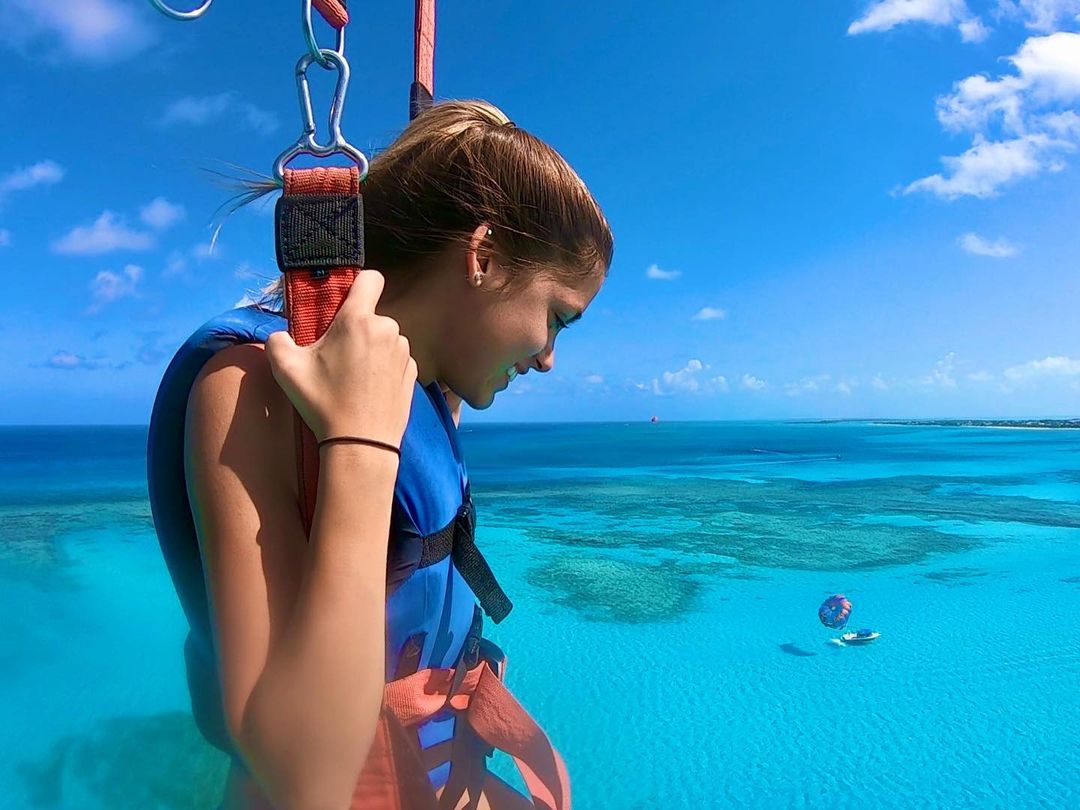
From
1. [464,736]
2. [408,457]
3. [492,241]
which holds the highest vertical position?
[492,241]

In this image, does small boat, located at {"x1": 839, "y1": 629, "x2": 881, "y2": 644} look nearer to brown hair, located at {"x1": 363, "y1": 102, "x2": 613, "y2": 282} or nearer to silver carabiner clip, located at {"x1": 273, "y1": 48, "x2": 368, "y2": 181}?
brown hair, located at {"x1": 363, "y1": 102, "x2": 613, "y2": 282}

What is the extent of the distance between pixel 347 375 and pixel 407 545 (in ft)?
1.19

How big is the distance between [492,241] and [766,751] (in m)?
5.19

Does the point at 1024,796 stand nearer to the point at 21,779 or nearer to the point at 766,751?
the point at 766,751

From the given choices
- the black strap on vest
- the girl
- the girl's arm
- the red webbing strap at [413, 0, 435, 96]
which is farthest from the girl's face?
the red webbing strap at [413, 0, 435, 96]

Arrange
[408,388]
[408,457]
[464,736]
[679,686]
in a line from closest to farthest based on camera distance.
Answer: [408,388] → [408,457] → [464,736] → [679,686]

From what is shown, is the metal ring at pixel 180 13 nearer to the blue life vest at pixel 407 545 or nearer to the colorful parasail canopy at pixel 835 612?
the blue life vest at pixel 407 545

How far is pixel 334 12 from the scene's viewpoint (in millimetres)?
1008

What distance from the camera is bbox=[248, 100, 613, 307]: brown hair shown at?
1091 mm

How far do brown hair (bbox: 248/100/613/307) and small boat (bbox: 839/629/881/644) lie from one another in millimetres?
7035

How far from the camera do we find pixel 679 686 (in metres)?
6.10

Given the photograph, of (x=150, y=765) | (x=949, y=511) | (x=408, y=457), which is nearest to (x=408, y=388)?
(x=408, y=457)

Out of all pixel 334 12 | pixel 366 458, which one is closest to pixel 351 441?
pixel 366 458

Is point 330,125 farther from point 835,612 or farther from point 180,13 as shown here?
point 835,612
